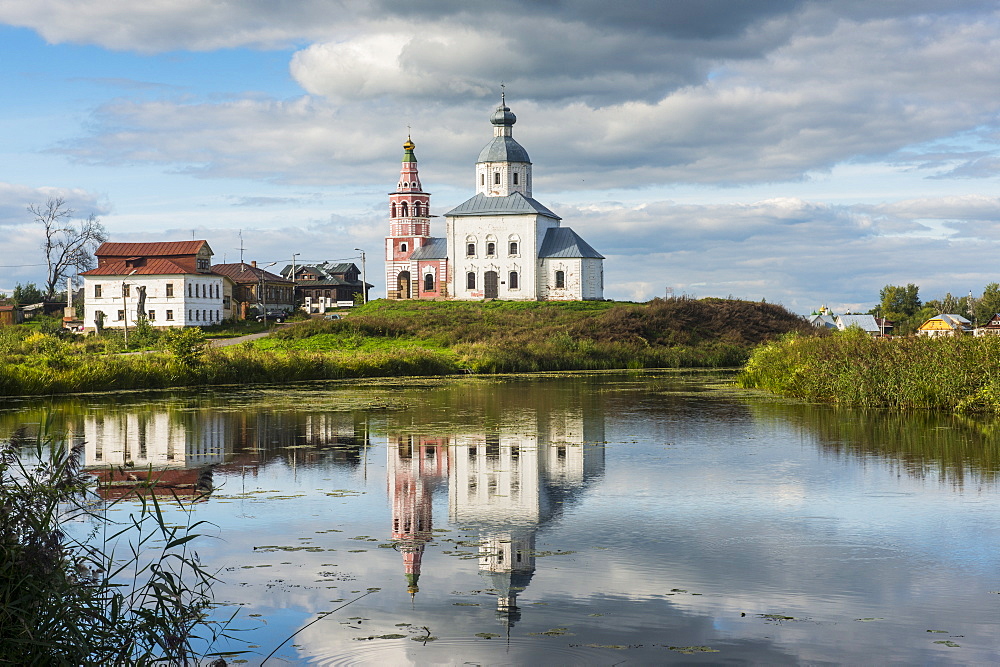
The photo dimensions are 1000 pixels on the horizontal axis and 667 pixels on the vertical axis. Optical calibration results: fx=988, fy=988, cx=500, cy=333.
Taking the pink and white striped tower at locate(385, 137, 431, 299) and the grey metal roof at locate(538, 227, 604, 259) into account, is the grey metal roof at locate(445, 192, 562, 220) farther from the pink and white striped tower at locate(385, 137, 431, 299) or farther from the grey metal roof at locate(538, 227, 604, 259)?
the pink and white striped tower at locate(385, 137, 431, 299)

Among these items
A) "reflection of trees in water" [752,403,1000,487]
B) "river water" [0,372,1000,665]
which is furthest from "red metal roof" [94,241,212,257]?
"reflection of trees in water" [752,403,1000,487]

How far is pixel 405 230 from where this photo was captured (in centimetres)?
8081

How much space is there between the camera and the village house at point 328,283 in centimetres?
9225

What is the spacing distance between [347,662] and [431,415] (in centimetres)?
1553

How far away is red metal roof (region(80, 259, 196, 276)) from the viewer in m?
68.6

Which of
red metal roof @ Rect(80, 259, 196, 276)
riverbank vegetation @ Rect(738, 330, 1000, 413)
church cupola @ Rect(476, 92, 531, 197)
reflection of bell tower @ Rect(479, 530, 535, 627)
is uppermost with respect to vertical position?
church cupola @ Rect(476, 92, 531, 197)

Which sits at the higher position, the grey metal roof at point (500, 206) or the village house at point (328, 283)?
the grey metal roof at point (500, 206)

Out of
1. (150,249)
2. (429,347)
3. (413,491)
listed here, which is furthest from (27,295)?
(413,491)

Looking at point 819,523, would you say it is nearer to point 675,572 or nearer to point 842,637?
point 675,572

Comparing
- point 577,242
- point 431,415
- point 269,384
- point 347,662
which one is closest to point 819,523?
point 347,662

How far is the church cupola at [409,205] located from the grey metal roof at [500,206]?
544 cm

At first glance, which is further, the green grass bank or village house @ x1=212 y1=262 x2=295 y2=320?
village house @ x1=212 y1=262 x2=295 y2=320

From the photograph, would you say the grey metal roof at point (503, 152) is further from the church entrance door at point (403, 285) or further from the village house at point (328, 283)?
the village house at point (328, 283)

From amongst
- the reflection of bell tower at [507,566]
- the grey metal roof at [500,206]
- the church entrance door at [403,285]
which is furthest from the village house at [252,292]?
the reflection of bell tower at [507,566]
